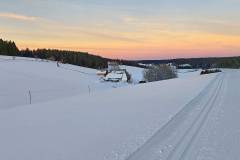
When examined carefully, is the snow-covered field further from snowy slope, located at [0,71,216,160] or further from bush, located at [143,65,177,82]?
bush, located at [143,65,177,82]

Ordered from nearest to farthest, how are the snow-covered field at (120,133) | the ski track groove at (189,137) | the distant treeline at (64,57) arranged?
the ski track groove at (189,137) < the snow-covered field at (120,133) < the distant treeline at (64,57)

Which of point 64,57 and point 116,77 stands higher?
point 64,57

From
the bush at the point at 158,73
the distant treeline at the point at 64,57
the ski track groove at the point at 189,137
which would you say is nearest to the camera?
the ski track groove at the point at 189,137

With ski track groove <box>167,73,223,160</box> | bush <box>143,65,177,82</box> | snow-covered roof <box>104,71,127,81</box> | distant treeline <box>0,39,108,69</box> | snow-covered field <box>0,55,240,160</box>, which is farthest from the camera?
distant treeline <box>0,39,108,69</box>

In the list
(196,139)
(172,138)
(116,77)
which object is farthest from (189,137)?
(116,77)

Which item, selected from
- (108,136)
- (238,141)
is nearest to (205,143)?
(238,141)

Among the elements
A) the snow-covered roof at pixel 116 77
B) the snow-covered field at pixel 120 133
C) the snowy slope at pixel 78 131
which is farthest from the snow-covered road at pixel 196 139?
the snow-covered roof at pixel 116 77

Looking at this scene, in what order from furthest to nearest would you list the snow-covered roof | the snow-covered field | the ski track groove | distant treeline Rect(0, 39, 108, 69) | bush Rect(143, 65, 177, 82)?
distant treeline Rect(0, 39, 108, 69) < bush Rect(143, 65, 177, 82) < the snow-covered roof < the snow-covered field < the ski track groove

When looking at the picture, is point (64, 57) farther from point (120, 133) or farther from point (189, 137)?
point (189, 137)

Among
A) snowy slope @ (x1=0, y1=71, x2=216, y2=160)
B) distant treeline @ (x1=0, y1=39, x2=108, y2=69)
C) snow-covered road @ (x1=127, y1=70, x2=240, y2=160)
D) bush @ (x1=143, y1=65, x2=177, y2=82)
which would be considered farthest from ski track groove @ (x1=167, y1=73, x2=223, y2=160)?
distant treeline @ (x1=0, y1=39, x2=108, y2=69)

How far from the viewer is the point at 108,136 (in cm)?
1147

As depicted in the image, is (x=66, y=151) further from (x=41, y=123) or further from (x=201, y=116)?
(x=201, y=116)

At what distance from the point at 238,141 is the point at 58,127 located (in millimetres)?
5216

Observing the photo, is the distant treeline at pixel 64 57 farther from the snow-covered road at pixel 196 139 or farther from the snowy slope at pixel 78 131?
the snow-covered road at pixel 196 139
